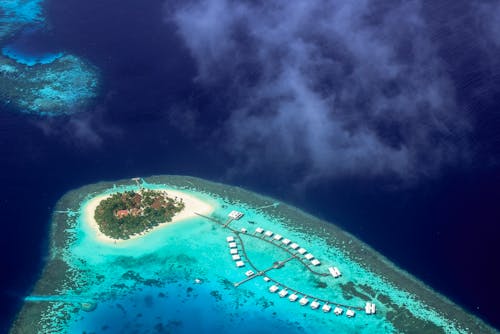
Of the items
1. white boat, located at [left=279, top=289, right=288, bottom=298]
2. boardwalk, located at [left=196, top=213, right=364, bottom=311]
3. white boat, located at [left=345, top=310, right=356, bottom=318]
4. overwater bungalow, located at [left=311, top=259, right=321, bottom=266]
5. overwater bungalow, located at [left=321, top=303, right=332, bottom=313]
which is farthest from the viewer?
overwater bungalow, located at [left=311, top=259, right=321, bottom=266]

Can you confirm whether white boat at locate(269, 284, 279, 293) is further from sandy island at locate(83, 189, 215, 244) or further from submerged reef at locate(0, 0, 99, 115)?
submerged reef at locate(0, 0, 99, 115)

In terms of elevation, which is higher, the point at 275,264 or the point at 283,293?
the point at 275,264

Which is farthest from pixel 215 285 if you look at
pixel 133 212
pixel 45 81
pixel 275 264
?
pixel 45 81

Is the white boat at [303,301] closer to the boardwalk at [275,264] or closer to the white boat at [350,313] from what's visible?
the boardwalk at [275,264]

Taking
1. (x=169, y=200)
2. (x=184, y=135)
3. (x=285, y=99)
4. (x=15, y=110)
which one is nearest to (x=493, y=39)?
(x=285, y=99)

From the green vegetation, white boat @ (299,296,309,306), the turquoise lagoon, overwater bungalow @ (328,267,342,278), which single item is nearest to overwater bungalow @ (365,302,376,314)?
the turquoise lagoon

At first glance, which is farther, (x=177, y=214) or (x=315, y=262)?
(x=177, y=214)

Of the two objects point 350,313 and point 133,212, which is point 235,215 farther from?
point 350,313
